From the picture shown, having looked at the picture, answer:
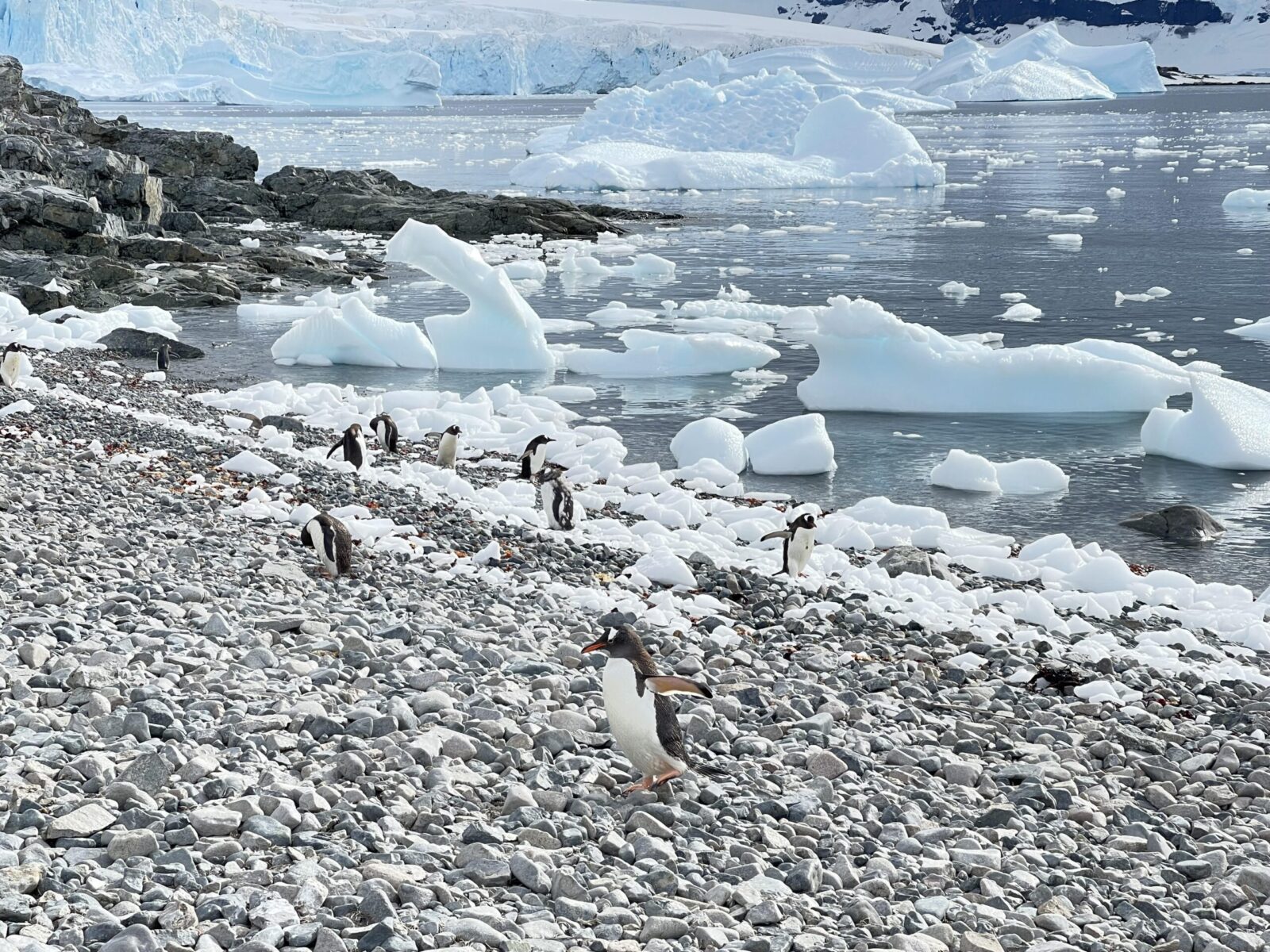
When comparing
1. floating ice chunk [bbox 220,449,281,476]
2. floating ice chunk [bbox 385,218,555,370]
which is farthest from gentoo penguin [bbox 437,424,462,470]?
floating ice chunk [bbox 385,218,555,370]

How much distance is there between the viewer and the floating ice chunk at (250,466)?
9.77 m

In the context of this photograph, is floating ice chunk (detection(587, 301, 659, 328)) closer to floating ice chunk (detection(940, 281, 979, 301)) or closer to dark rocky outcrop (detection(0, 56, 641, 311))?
floating ice chunk (detection(940, 281, 979, 301))

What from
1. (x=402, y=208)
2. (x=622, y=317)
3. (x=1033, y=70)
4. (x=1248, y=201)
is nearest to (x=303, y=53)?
(x=1033, y=70)

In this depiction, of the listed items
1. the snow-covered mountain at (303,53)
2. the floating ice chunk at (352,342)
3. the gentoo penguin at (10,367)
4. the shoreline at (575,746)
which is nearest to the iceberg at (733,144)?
the floating ice chunk at (352,342)

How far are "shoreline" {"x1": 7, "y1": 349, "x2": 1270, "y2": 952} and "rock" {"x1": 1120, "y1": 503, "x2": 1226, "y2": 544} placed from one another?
58.5 inches

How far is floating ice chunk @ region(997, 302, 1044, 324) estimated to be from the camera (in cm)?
1852

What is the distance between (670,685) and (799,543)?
3.77m

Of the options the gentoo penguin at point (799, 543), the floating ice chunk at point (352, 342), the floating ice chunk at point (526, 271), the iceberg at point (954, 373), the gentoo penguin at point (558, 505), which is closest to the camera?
the gentoo penguin at point (799, 543)

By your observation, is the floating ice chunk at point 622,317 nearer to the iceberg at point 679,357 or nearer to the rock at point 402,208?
the iceberg at point 679,357

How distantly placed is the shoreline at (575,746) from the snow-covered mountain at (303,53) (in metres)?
93.9

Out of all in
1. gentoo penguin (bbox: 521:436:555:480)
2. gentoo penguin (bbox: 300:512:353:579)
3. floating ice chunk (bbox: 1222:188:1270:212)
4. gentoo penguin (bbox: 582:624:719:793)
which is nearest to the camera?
gentoo penguin (bbox: 582:624:719:793)

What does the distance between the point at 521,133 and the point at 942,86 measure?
104 feet

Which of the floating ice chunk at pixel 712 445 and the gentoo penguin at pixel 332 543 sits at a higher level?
the gentoo penguin at pixel 332 543

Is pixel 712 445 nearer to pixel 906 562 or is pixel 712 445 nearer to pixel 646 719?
pixel 906 562
